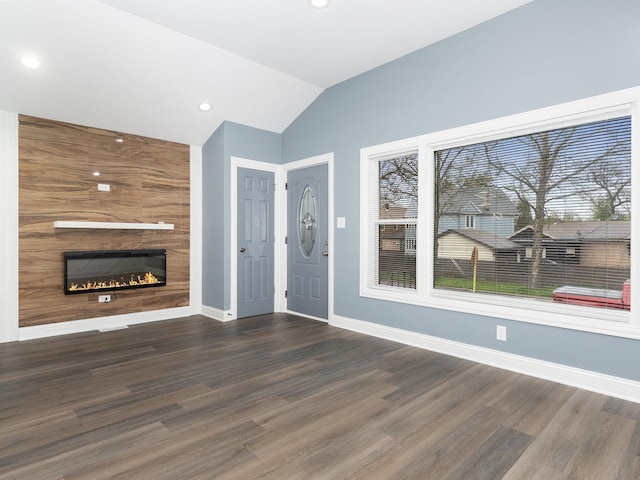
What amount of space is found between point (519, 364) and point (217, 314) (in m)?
3.61

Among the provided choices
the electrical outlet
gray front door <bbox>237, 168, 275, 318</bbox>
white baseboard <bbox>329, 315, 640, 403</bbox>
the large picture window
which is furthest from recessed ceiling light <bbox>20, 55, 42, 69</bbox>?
the electrical outlet

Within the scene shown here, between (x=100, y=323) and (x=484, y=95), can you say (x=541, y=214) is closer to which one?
(x=484, y=95)

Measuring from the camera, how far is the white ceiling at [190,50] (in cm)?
313

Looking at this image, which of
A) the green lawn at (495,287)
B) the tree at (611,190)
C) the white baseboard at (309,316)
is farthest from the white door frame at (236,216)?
the tree at (611,190)

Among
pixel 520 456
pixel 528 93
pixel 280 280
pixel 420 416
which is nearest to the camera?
pixel 520 456

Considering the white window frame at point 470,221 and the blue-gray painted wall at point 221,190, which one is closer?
the white window frame at point 470,221

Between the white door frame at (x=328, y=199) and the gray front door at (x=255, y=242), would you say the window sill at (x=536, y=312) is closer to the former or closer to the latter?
the white door frame at (x=328, y=199)

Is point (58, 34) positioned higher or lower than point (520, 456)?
higher

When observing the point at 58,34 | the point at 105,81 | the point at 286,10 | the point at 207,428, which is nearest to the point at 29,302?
the point at 105,81

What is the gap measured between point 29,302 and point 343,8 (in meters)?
4.35

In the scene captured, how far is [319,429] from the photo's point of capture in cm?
227

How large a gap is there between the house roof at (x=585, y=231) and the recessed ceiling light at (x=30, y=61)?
180 inches

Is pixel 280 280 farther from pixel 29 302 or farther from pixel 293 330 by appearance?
pixel 29 302

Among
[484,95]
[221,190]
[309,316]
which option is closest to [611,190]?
[484,95]
